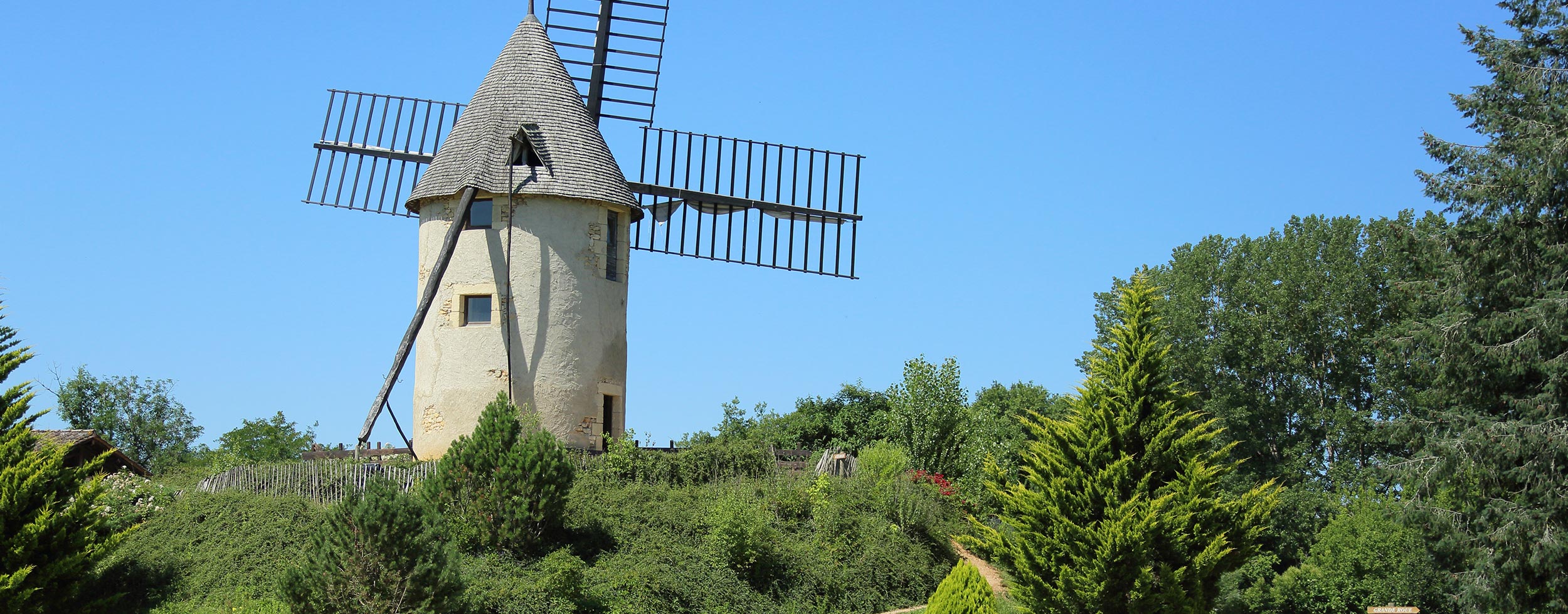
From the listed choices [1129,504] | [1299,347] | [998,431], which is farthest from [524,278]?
[1299,347]

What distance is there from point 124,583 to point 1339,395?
1367 inches

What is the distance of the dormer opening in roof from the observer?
27859mm

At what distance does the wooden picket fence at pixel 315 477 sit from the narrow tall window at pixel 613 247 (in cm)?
550

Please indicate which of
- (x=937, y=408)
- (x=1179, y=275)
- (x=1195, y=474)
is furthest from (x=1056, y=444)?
(x=1179, y=275)

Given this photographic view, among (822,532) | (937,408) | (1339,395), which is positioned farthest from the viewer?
(1339,395)

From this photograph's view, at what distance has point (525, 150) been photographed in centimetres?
2809

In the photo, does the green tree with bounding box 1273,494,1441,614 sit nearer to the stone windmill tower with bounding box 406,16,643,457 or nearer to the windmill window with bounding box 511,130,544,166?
the stone windmill tower with bounding box 406,16,643,457

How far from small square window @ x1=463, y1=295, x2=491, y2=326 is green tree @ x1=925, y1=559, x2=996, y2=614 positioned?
37.0ft

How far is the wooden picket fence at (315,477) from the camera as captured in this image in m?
25.3

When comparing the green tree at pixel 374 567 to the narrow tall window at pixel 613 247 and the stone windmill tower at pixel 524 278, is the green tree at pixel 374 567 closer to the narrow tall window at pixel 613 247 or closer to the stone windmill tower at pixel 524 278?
the stone windmill tower at pixel 524 278

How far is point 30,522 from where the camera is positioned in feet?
69.7

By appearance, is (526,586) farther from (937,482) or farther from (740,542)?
(937,482)

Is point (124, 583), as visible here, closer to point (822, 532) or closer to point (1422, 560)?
point (822, 532)

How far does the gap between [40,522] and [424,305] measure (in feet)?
26.0
